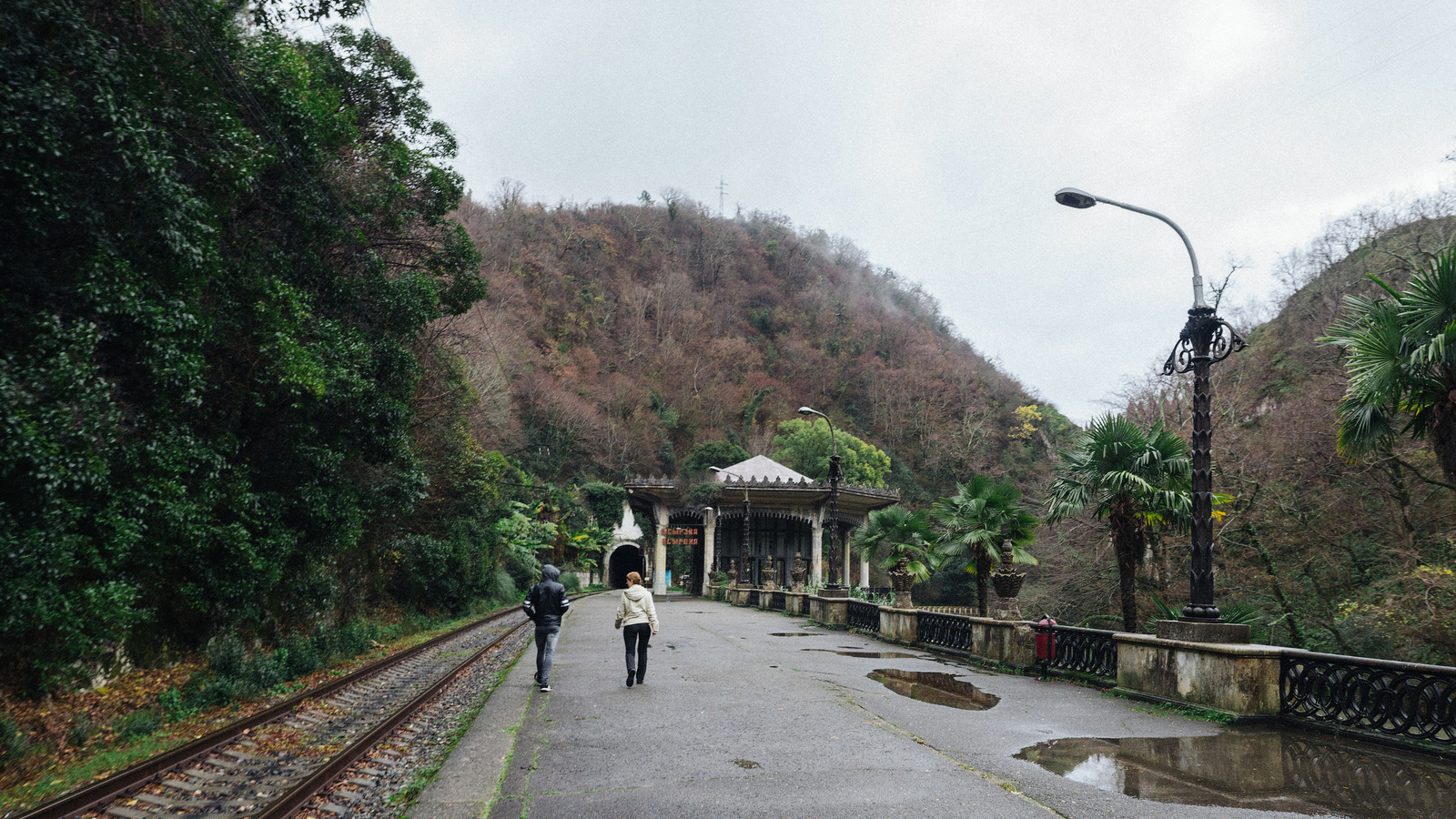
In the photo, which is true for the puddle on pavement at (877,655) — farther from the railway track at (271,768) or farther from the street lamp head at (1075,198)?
the street lamp head at (1075,198)

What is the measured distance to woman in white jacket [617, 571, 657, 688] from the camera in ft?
32.9

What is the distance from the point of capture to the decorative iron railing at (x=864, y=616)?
19531 mm

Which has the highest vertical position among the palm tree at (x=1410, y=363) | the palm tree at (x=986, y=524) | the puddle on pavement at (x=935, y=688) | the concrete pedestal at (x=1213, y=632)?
the palm tree at (x=1410, y=363)

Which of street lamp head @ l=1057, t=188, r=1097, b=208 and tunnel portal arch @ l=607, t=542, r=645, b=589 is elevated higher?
street lamp head @ l=1057, t=188, r=1097, b=208

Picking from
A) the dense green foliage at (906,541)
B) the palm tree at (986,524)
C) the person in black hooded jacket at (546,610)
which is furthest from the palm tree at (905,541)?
the person in black hooded jacket at (546,610)

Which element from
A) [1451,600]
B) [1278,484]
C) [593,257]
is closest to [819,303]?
[593,257]

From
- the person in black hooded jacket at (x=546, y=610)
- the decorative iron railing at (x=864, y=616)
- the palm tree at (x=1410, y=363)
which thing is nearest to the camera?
the palm tree at (x=1410, y=363)

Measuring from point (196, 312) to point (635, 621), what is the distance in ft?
20.8

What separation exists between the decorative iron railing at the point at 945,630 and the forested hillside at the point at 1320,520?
4406mm

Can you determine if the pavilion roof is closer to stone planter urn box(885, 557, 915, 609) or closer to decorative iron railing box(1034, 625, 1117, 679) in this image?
stone planter urn box(885, 557, 915, 609)

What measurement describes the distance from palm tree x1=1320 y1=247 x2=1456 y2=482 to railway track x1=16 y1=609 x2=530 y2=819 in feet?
36.8

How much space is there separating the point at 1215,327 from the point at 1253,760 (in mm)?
6021

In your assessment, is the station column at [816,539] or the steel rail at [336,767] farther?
the station column at [816,539]

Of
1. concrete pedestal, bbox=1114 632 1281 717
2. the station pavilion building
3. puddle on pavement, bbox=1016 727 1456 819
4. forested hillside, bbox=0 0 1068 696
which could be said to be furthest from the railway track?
the station pavilion building
